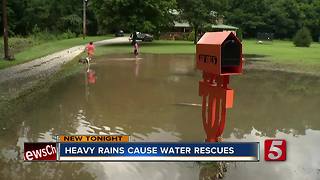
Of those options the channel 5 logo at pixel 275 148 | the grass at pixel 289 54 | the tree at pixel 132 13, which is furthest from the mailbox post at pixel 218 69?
the tree at pixel 132 13

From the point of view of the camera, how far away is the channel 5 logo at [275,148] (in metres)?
6.83

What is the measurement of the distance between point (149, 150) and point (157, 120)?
21.8 feet

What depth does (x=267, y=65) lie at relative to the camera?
101 ft

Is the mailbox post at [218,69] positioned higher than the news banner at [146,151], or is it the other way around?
the mailbox post at [218,69]

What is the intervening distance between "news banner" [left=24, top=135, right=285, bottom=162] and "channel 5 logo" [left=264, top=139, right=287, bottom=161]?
46 centimetres

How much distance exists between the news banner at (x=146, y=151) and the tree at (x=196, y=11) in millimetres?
52599

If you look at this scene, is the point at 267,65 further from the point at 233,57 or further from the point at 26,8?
the point at 26,8

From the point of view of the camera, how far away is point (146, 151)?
624 centimetres

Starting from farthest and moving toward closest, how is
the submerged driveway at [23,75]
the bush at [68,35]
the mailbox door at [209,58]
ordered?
the bush at [68,35], the submerged driveway at [23,75], the mailbox door at [209,58]

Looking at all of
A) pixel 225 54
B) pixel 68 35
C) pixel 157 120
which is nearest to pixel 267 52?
pixel 157 120

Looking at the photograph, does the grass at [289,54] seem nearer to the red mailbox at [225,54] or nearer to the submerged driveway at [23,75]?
the submerged driveway at [23,75]

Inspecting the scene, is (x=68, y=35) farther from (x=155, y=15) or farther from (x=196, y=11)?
(x=155, y=15)

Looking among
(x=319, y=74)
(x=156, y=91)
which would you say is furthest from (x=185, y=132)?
(x=319, y=74)

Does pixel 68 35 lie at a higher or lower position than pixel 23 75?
higher
